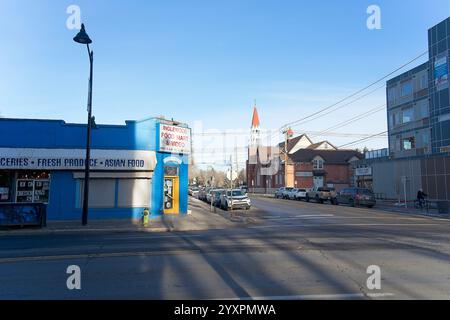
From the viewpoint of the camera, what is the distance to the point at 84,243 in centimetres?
1320

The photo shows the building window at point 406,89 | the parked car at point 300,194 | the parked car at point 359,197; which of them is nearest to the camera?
the parked car at point 359,197

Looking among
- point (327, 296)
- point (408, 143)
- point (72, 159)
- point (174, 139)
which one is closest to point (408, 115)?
point (408, 143)

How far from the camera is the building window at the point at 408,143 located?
148 ft

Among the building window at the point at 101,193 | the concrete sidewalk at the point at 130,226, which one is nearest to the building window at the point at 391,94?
the concrete sidewalk at the point at 130,226

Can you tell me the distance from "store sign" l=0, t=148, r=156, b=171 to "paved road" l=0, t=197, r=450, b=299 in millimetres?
8793

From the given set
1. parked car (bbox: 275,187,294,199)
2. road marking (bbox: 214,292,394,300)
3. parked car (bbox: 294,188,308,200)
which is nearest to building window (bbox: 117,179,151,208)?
road marking (bbox: 214,292,394,300)

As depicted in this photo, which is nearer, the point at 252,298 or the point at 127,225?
the point at 252,298

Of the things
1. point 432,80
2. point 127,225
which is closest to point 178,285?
point 127,225

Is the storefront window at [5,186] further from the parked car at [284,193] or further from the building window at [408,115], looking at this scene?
the building window at [408,115]

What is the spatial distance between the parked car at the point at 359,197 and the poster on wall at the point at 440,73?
13.5 meters

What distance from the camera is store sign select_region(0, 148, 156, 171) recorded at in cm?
2159

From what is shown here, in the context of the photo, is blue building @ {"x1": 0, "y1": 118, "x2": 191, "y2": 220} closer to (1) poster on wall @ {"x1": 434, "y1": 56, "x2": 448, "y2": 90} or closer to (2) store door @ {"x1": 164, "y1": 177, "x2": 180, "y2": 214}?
(2) store door @ {"x1": 164, "y1": 177, "x2": 180, "y2": 214}
